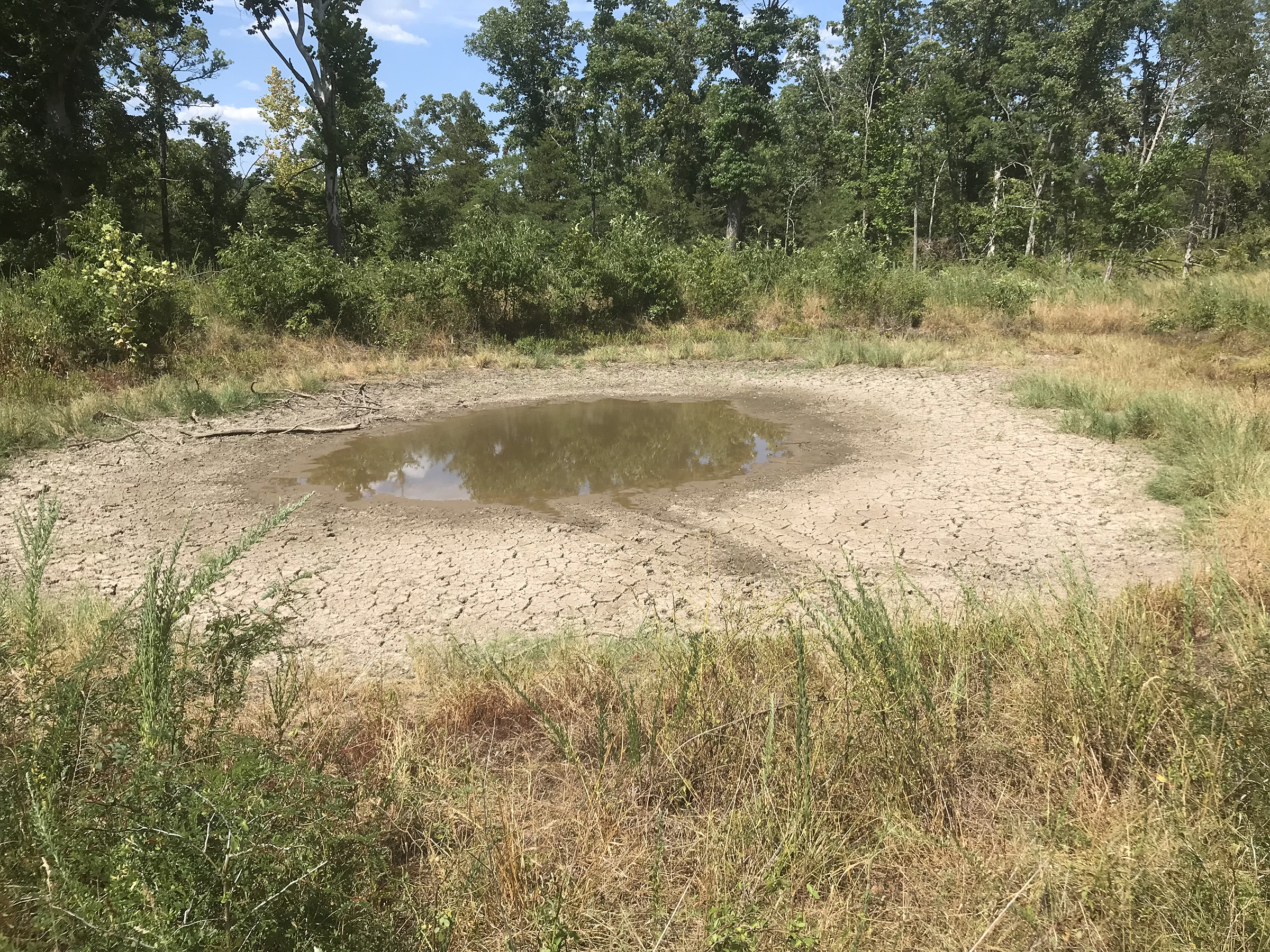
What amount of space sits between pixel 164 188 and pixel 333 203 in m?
9.21

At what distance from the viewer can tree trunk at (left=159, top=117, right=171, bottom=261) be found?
1072 inches

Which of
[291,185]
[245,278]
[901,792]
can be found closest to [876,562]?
[901,792]

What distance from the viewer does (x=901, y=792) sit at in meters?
2.73

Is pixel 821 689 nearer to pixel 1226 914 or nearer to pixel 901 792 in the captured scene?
pixel 901 792

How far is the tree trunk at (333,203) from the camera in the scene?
22688 mm

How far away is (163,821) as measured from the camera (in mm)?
1872

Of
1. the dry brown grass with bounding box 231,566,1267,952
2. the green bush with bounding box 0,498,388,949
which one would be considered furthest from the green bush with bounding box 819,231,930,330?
the green bush with bounding box 0,498,388,949

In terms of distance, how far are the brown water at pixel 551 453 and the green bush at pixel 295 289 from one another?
5.30 meters

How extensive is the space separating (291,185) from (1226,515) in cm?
3484

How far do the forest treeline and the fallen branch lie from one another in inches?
137

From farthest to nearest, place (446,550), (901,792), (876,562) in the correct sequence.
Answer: (446,550) < (876,562) < (901,792)

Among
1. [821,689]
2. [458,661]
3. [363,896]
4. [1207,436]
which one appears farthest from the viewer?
[1207,436]

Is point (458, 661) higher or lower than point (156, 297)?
lower

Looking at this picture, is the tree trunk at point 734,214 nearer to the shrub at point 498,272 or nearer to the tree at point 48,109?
the shrub at point 498,272
